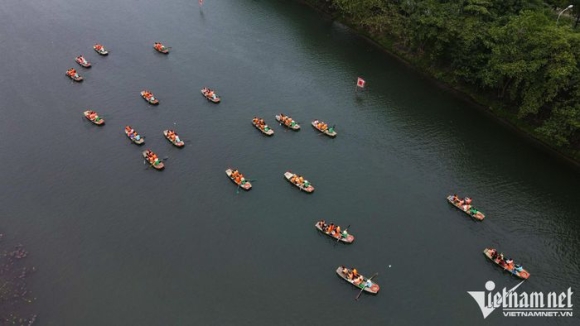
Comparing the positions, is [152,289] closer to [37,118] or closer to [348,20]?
[37,118]

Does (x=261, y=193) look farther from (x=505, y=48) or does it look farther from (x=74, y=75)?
(x=74, y=75)

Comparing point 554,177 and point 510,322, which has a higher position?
point 554,177

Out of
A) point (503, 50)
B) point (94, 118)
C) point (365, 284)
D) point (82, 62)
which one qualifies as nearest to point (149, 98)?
point (94, 118)

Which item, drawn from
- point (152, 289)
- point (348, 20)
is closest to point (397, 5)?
point (348, 20)

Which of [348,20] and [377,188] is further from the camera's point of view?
[348,20]

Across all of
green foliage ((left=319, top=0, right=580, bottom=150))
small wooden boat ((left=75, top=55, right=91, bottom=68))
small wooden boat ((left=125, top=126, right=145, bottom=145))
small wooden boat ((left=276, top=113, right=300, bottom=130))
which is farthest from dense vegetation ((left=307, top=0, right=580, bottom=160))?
small wooden boat ((left=75, top=55, right=91, bottom=68))

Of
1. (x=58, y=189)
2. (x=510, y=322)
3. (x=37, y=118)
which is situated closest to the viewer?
(x=510, y=322)

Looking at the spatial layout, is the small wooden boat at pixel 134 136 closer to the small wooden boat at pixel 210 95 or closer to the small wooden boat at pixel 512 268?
the small wooden boat at pixel 210 95
